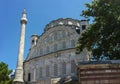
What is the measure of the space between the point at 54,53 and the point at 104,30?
Answer: 25797 mm

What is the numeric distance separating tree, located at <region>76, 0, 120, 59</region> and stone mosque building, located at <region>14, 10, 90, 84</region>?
19.9 m

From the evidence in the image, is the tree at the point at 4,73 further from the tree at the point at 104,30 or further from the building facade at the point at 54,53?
the tree at the point at 104,30

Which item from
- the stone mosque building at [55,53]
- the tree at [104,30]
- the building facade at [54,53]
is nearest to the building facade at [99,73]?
the tree at [104,30]

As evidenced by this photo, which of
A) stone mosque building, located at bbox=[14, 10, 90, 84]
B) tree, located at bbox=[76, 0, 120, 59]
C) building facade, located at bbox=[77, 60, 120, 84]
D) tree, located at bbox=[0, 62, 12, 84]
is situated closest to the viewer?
building facade, located at bbox=[77, 60, 120, 84]

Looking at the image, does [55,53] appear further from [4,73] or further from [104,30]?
[104,30]

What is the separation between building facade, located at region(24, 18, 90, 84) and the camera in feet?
133

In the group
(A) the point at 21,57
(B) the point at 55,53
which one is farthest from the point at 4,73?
(B) the point at 55,53

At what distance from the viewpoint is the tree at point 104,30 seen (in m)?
16.1

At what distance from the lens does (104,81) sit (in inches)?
271

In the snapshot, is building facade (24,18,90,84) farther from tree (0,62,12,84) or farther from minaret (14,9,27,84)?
tree (0,62,12,84)

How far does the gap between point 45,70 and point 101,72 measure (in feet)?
118

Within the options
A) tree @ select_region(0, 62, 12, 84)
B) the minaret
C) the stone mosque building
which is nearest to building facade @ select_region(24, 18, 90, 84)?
the stone mosque building

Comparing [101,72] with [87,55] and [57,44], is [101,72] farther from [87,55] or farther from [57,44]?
[57,44]

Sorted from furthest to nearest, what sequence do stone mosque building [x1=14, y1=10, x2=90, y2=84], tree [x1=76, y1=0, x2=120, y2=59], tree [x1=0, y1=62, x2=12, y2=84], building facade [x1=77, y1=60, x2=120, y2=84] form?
stone mosque building [x1=14, y1=10, x2=90, y2=84] < tree [x1=0, y1=62, x2=12, y2=84] < tree [x1=76, y1=0, x2=120, y2=59] < building facade [x1=77, y1=60, x2=120, y2=84]
